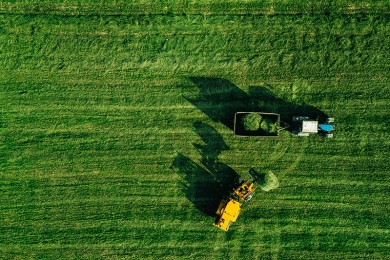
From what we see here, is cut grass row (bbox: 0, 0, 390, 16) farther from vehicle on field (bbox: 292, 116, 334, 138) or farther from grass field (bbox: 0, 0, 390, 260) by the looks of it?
vehicle on field (bbox: 292, 116, 334, 138)

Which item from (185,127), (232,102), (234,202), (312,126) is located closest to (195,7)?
(232,102)

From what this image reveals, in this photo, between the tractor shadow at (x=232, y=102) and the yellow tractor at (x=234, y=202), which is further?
the tractor shadow at (x=232, y=102)

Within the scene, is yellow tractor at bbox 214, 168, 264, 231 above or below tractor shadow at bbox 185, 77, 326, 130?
below

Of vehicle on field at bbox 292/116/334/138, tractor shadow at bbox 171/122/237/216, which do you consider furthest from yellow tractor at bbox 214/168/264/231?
vehicle on field at bbox 292/116/334/138

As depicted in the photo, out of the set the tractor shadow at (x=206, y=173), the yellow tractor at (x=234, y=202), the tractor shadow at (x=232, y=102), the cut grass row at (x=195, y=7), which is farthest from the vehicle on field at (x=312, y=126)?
the cut grass row at (x=195, y=7)

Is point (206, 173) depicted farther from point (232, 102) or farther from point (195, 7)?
point (195, 7)

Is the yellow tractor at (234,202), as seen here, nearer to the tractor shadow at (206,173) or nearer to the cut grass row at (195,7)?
the tractor shadow at (206,173)

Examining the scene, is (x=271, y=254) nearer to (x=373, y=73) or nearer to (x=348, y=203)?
(x=348, y=203)
